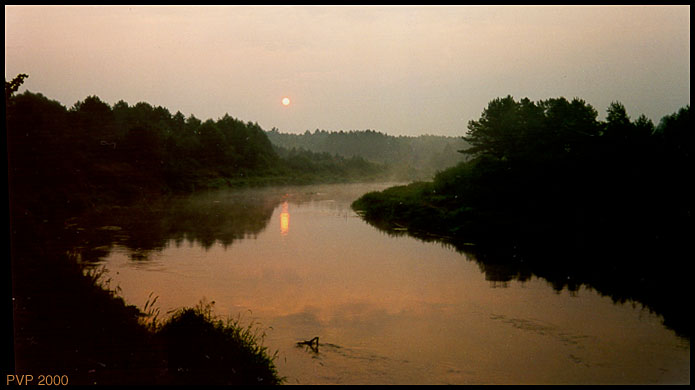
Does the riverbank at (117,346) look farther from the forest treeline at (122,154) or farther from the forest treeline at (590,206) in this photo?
the forest treeline at (590,206)

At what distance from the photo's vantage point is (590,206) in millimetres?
22812

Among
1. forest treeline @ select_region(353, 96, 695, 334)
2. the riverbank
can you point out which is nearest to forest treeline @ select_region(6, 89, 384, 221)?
the riverbank

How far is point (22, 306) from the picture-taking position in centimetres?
1177

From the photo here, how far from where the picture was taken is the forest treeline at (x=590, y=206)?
19172mm

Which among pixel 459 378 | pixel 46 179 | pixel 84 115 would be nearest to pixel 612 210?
pixel 459 378

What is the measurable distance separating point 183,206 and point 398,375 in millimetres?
39468

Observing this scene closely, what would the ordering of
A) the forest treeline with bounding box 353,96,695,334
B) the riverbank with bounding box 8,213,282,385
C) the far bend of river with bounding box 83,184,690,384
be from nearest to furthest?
1. the riverbank with bounding box 8,213,282,385
2. the far bend of river with bounding box 83,184,690,384
3. the forest treeline with bounding box 353,96,695,334

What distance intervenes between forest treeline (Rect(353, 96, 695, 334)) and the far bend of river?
6.81 ft

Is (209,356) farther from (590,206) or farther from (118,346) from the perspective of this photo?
(590,206)

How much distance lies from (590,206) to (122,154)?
46.8 metres

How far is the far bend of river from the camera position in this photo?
12031 millimetres

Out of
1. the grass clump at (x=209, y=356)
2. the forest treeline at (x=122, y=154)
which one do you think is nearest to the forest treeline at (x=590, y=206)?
the grass clump at (x=209, y=356)

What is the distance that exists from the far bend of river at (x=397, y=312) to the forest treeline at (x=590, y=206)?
2075mm

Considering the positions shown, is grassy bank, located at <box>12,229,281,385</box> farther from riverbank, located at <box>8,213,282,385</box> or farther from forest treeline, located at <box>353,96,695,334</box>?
forest treeline, located at <box>353,96,695,334</box>
